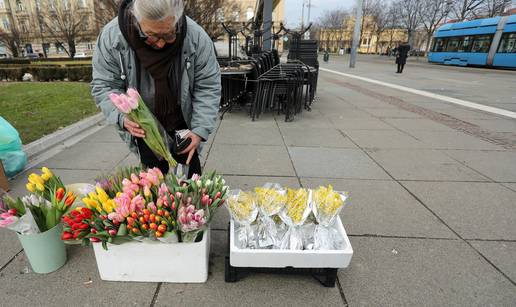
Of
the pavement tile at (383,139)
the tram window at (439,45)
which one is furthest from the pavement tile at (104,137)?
the tram window at (439,45)

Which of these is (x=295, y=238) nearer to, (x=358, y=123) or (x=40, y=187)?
(x=40, y=187)

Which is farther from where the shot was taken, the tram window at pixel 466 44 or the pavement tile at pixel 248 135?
the tram window at pixel 466 44

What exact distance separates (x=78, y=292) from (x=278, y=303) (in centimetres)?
120

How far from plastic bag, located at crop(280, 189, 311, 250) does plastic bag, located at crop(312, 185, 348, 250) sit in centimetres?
7

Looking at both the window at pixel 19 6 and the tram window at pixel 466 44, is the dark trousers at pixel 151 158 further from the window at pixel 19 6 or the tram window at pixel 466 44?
the window at pixel 19 6

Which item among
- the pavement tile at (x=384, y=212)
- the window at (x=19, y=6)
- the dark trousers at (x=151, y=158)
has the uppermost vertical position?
the window at (x=19, y=6)

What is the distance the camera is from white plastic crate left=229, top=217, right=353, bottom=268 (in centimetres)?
171

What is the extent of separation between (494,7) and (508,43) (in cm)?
2569

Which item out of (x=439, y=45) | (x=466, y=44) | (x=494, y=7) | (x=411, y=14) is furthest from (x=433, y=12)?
(x=466, y=44)

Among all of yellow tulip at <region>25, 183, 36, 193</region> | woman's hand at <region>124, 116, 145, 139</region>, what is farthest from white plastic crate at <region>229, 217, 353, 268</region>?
yellow tulip at <region>25, 183, 36, 193</region>

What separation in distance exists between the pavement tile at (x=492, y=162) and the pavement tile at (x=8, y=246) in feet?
15.7

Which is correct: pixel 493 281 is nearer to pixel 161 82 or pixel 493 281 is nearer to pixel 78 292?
pixel 161 82

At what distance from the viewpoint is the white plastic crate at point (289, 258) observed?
67.5 inches

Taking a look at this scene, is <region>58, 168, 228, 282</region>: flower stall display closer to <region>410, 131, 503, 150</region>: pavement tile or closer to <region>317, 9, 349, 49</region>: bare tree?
<region>410, 131, 503, 150</region>: pavement tile
